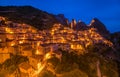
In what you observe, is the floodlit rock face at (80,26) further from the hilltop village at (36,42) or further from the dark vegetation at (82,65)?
the dark vegetation at (82,65)

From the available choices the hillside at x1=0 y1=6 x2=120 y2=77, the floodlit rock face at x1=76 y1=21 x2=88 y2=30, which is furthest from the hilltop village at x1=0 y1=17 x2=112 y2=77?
the floodlit rock face at x1=76 y1=21 x2=88 y2=30

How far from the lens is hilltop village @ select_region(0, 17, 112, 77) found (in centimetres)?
4162

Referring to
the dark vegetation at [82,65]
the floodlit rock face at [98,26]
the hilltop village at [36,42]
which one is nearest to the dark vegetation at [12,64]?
the hilltop village at [36,42]

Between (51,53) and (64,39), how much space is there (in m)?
12.1

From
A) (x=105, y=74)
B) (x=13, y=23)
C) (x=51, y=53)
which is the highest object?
(x=13, y=23)

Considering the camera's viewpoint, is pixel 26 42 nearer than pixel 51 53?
No

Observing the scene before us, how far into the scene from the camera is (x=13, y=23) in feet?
180

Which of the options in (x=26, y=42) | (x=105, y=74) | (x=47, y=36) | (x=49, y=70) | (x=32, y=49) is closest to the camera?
(x=49, y=70)

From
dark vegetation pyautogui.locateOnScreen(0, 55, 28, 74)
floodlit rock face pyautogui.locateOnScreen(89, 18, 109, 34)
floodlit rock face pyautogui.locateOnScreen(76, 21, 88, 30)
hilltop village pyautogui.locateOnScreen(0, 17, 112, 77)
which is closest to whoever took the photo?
dark vegetation pyautogui.locateOnScreen(0, 55, 28, 74)

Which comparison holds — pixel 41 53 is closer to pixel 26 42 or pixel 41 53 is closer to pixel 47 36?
pixel 26 42

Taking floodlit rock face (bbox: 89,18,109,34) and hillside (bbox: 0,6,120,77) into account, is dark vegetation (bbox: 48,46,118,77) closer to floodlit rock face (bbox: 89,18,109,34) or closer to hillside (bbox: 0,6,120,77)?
hillside (bbox: 0,6,120,77)

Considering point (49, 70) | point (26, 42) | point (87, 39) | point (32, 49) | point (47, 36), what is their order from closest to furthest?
point (49, 70)
point (32, 49)
point (26, 42)
point (47, 36)
point (87, 39)

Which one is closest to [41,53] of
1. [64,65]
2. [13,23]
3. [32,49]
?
[32,49]

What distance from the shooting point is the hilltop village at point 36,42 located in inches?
1639
